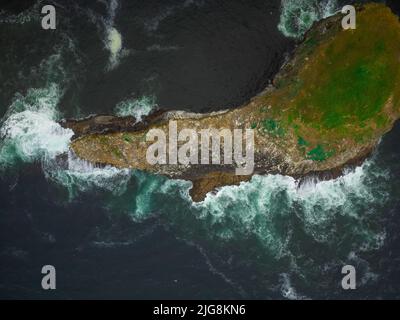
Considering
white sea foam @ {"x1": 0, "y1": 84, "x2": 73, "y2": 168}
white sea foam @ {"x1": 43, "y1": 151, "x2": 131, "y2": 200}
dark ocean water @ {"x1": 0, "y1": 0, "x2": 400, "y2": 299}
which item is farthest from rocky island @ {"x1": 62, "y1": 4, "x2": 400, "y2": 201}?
white sea foam @ {"x1": 0, "y1": 84, "x2": 73, "y2": 168}

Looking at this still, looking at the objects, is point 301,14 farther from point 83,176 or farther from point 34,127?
point 34,127

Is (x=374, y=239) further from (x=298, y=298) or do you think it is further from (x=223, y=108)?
(x=223, y=108)

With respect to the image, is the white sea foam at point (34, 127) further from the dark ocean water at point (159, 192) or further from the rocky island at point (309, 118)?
the rocky island at point (309, 118)

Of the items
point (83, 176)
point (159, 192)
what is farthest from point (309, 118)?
point (83, 176)

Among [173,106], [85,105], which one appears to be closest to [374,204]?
[173,106]

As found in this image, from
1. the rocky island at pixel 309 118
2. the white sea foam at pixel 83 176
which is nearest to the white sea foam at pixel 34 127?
the white sea foam at pixel 83 176
